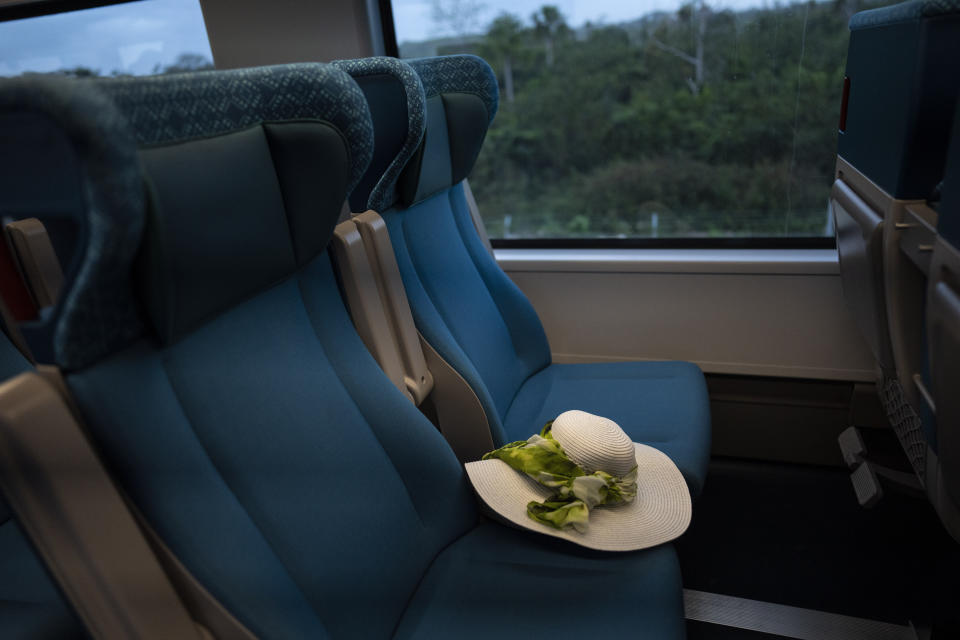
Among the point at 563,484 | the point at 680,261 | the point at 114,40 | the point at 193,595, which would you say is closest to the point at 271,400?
the point at 193,595

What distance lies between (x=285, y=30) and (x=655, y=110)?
1.24m

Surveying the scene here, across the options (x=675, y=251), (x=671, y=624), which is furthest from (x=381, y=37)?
(x=671, y=624)

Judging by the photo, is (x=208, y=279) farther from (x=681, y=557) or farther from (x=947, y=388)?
(x=681, y=557)

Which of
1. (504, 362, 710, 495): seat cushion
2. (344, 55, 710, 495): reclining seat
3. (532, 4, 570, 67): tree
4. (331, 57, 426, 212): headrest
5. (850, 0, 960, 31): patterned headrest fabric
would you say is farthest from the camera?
(532, 4, 570, 67): tree

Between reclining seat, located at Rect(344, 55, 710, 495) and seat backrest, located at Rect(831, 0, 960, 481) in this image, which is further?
reclining seat, located at Rect(344, 55, 710, 495)

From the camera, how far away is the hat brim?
1.05 metres

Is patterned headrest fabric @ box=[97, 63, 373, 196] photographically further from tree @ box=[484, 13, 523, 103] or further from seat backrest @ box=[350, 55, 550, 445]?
tree @ box=[484, 13, 523, 103]

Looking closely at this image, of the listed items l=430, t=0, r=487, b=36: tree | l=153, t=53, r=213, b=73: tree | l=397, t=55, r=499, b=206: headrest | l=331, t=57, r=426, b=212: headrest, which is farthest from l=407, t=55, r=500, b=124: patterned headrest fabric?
l=153, t=53, r=213, b=73: tree

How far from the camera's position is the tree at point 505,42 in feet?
7.18

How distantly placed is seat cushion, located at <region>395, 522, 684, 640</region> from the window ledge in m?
1.13

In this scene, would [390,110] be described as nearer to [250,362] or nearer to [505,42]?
[250,362]

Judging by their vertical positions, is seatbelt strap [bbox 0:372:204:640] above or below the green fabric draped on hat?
above

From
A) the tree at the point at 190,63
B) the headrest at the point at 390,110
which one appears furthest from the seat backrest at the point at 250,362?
the tree at the point at 190,63

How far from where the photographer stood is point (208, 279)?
74 centimetres
